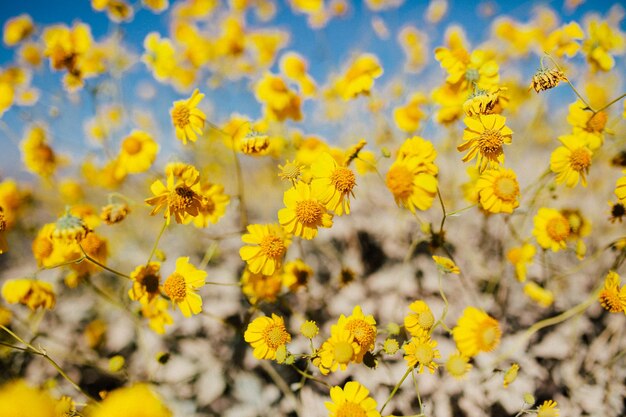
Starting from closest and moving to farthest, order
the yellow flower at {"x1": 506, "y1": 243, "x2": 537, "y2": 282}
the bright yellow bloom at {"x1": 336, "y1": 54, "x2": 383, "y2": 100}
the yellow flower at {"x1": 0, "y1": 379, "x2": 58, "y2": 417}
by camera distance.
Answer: the yellow flower at {"x1": 0, "y1": 379, "x2": 58, "y2": 417} → the yellow flower at {"x1": 506, "y1": 243, "x2": 537, "y2": 282} → the bright yellow bloom at {"x1": 336, "y1": 54, "x2": 383, "y2": 100}

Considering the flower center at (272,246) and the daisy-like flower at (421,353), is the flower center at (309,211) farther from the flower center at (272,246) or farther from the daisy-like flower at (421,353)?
the daisy-like flower at (421,353)

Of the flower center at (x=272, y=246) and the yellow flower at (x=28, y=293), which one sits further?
the yellow flower at (x=28, y=293)

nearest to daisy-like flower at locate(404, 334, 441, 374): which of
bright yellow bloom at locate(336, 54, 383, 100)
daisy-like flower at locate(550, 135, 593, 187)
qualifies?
daisy-like flower at locate(550, 135, 593, 187)

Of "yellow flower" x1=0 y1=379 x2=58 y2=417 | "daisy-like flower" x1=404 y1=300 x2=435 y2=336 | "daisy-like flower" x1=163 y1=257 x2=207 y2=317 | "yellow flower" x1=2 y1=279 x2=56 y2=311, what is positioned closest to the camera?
"yellow flower" x1=0 y1=379 x2=58 y2=417

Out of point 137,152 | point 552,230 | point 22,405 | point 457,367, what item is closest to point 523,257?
point 552,230

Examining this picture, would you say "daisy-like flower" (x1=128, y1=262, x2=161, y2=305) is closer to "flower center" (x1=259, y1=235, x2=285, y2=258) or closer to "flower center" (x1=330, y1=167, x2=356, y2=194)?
"flower center" (x1=259, y1=235, x2=285, y2=258)

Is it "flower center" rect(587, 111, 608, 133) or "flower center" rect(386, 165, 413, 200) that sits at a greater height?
"flower center" rect(587, 111, 608, 133)

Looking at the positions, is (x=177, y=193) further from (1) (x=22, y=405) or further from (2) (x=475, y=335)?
(2) (x=475, y=335)

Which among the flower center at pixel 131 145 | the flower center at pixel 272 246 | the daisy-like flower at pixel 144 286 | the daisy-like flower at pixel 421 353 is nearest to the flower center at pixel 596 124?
the daisy-like flower at pixel 421 353
